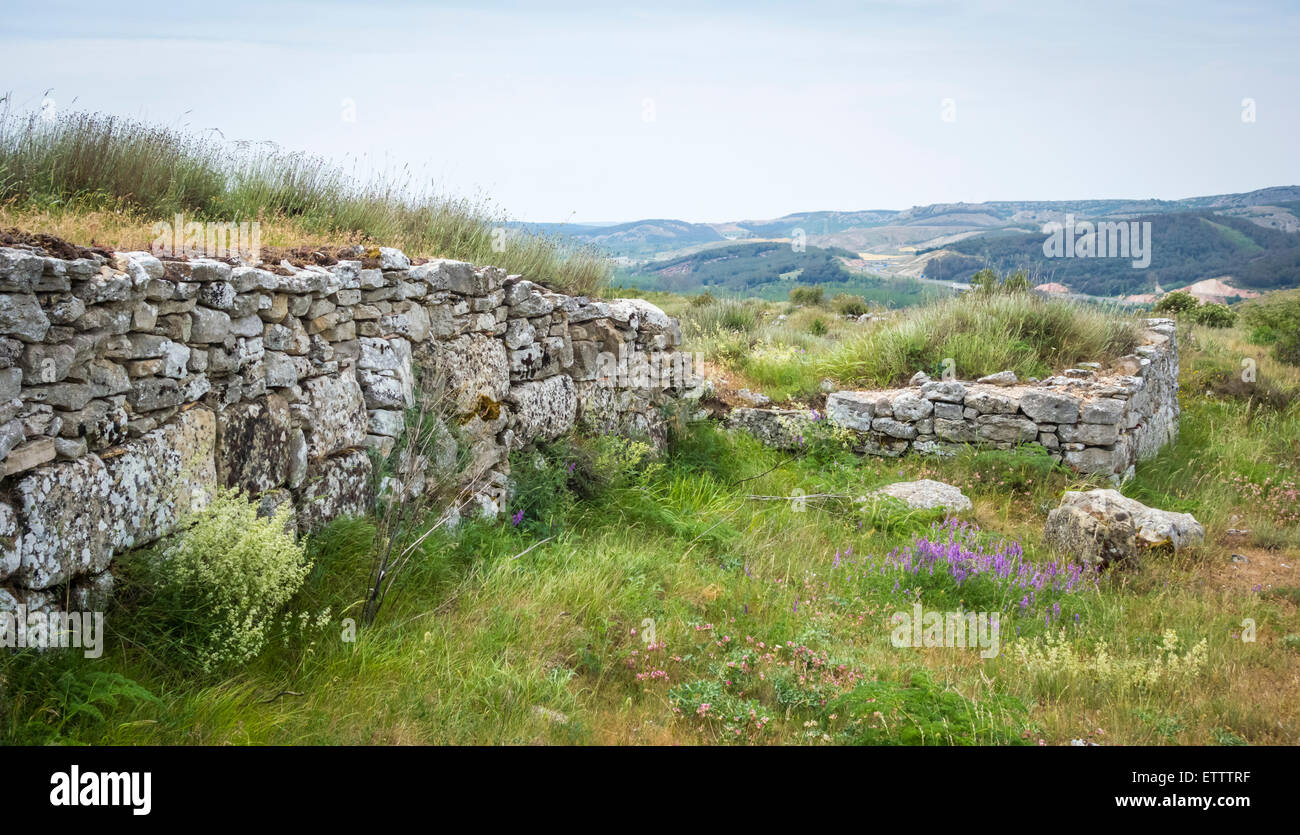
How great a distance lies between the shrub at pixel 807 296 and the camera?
27003mm

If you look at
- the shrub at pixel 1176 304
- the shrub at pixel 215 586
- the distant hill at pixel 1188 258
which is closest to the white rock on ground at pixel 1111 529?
the shrub at pixel 215 586

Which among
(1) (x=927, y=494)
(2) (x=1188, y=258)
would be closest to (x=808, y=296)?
(1) (x=927, y=494)

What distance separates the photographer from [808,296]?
27.2 metres

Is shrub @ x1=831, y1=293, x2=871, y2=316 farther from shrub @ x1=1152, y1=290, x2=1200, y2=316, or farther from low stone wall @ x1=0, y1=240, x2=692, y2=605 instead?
low stone wall @ x1=0, y1=240, x2=692, y2=605

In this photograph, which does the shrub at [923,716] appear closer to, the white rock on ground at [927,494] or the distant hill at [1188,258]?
the white rock on ground at [927,494]

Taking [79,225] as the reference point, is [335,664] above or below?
below

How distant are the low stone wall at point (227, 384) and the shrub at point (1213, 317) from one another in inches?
782

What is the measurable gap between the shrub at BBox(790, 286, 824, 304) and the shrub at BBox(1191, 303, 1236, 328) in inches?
410

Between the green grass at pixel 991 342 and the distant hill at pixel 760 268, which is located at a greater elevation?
the distant hill at pixel 760 268

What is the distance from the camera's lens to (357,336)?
5430 millimetres

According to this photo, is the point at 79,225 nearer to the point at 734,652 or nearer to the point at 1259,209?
the point at 734,652

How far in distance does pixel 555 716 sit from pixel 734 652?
1.21 metres

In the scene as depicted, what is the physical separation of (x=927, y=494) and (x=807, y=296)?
66.5 ft

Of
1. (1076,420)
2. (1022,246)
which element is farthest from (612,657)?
(1022,246)
